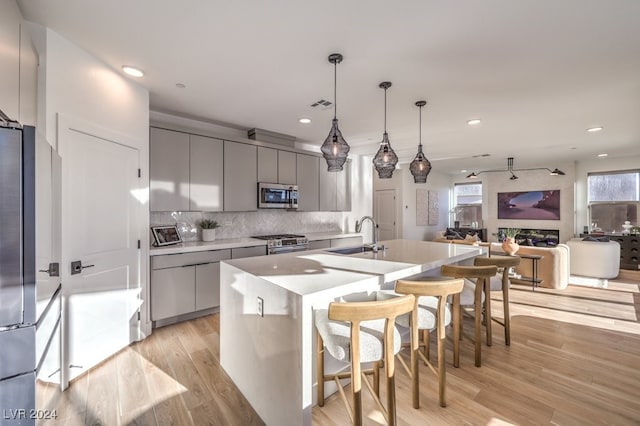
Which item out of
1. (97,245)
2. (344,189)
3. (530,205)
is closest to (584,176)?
(530,205)

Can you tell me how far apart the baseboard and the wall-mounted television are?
289cm

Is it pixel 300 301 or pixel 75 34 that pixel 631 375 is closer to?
pixel 300 301

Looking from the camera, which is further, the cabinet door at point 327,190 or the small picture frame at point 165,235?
the cabinet door at point 327,190

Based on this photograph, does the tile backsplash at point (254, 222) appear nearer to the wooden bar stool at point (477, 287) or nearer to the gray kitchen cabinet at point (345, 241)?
the gray kitchen cabinet at point (345, 241)

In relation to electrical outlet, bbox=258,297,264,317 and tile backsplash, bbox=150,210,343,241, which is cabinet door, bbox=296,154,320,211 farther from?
electrical outlet, bbox=258,297,264,317

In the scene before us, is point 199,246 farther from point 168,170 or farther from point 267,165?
point 267,165

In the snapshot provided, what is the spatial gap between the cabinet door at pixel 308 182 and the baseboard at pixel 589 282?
15.8 feet

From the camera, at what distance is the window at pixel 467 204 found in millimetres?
9367

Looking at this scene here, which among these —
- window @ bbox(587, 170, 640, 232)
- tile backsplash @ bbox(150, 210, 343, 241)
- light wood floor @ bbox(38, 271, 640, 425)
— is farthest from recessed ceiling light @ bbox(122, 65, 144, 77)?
window @ bbox(587, 170, 640, 232)

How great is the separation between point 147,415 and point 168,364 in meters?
0.62

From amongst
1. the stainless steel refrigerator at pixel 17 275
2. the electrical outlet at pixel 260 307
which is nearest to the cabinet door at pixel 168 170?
the electrical outlet at pixel 260 307

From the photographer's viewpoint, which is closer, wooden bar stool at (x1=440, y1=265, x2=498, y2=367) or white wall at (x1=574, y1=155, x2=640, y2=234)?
wooden bar stool at (x1=440, y1=265, x2=498, y2=367)

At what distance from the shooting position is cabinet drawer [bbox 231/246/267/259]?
3.75m

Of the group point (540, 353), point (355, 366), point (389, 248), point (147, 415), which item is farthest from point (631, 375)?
point (147, 415)
